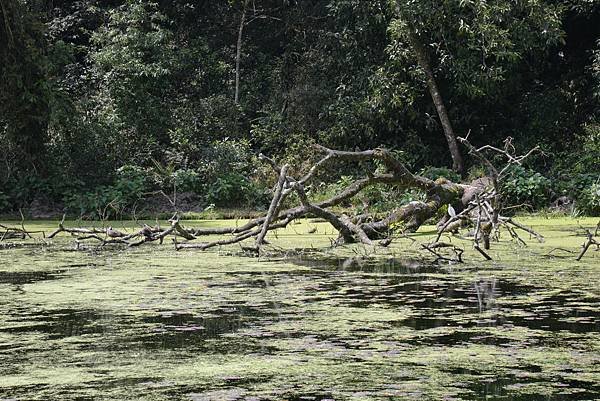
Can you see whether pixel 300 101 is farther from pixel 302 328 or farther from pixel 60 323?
pixel 302 328

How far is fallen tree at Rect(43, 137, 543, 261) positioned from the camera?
9484 mm

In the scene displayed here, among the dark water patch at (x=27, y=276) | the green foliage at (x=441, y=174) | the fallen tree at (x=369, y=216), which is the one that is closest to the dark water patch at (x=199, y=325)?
the dark water patch at (x=27, y=276)

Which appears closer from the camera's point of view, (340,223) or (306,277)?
(306,277)

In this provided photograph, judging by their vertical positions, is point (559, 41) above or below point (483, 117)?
above

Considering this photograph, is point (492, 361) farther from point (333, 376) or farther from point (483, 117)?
point (483, 117)

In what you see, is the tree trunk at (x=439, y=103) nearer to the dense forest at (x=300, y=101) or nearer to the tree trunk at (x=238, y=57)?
the dense forest at (x=300, y=101)

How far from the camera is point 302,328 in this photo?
550cm

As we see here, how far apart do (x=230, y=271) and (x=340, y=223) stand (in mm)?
2258

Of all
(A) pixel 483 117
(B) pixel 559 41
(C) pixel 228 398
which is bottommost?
(C) pixel 228 398

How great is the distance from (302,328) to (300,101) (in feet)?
46.8

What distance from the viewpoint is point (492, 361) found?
14.9 feet

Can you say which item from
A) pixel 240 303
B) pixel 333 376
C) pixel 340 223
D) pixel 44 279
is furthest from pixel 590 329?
pixel 340 223

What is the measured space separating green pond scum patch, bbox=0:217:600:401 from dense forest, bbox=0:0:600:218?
7.17 m

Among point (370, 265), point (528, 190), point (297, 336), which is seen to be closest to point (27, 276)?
point (370, 265)
